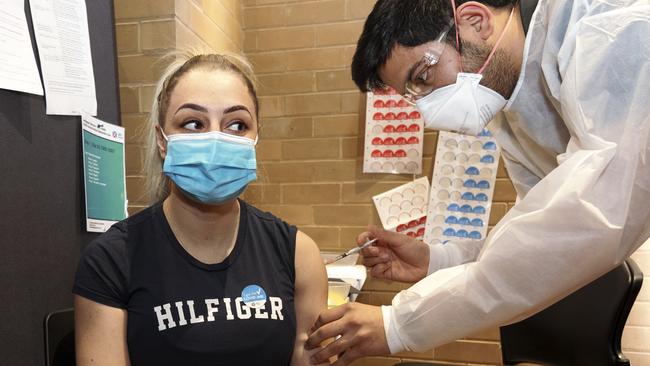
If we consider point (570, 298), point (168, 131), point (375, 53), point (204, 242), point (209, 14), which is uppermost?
point (209, 14)

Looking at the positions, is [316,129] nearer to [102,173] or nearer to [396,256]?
[396,256]

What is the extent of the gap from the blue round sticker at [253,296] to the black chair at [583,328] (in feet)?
3.30

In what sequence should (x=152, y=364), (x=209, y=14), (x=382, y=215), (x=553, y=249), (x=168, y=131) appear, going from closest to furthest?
(x=553, y=249) < (x=152, y=364) < (x=168, y=131) < (x=209, y=14) < (x=382, y=215)

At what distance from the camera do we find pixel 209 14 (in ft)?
7.36

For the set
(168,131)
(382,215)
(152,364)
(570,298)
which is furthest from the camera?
(382,215)

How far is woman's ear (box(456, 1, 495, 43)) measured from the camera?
114 cm

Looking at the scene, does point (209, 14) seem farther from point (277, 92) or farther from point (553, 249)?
point (553, 249)

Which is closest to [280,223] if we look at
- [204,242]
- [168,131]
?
[204,242]

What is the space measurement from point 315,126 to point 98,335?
5.52ft

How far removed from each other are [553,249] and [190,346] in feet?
2.70

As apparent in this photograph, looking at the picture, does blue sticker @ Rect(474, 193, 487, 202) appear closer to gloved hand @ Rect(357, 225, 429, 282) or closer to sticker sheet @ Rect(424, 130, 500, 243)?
sticker sheet @ Rect(424, 130, 500, 243)

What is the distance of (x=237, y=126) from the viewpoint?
1.22 m

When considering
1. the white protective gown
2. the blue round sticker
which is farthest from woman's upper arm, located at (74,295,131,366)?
the white protective gown

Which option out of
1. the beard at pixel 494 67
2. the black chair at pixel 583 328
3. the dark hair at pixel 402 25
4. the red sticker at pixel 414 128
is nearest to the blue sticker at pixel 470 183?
the red sticker at pixel 414 128
